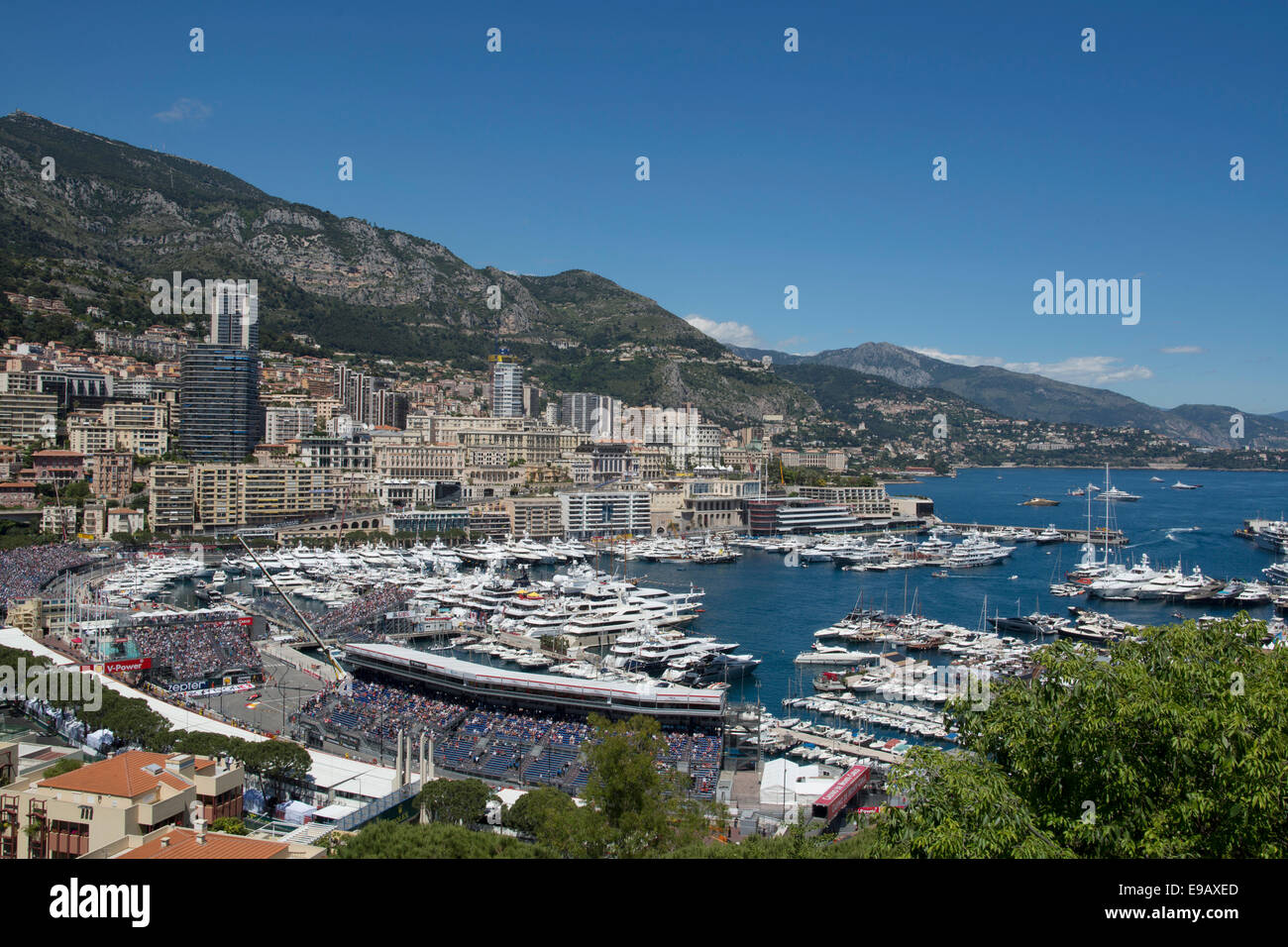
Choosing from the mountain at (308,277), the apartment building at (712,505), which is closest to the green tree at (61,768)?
the apartment building at (712,505)

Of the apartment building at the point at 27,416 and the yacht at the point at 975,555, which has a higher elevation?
the apartment building at the point at 27,416

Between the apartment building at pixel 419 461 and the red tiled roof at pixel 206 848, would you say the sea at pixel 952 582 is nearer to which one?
the red tiled roof at pixel 206 848

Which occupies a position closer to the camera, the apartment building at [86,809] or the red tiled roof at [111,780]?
the apartment building at [86,809]

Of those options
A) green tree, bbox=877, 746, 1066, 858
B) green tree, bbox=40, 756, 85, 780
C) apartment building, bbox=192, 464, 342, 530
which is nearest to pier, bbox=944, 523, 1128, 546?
apartment building, bbox=192, 464, 342, 530

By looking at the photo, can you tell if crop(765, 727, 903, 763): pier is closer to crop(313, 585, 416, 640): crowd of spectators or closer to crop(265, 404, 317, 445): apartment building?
crop(313, 585, 416, 640): crowd of spectators

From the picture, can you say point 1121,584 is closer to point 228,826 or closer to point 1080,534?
point 1080,534
